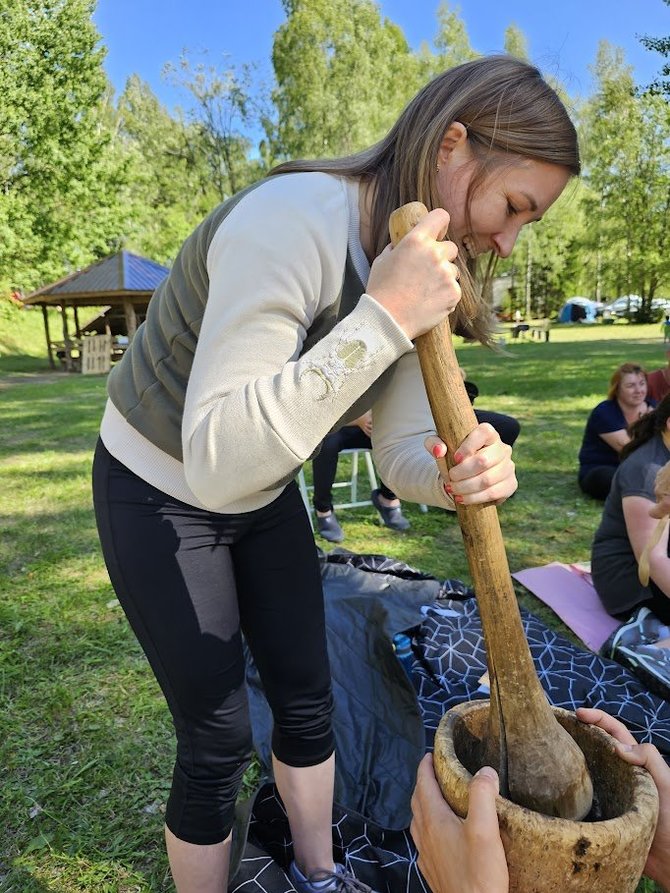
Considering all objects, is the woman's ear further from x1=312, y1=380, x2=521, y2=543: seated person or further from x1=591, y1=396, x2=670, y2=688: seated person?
x1=312, y1=380, x2=521, y2=543: seated person

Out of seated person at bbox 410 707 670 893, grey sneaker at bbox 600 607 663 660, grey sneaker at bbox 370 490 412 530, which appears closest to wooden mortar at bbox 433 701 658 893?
seated person at bbox 410 707 670 893

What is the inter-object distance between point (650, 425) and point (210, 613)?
8.41 feet

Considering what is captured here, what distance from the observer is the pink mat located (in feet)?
11.2

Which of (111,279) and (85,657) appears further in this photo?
(111,279)

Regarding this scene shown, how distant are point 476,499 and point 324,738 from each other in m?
0.91

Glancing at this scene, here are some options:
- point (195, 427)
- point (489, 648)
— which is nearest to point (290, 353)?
point (195, 427)

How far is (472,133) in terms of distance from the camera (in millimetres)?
1223

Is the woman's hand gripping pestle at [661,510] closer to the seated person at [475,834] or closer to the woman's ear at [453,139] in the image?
the seated person at [475,834]

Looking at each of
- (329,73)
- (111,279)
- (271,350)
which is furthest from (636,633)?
(329,73)

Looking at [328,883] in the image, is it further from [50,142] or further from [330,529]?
[50,142]

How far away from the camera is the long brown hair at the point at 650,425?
3.11m

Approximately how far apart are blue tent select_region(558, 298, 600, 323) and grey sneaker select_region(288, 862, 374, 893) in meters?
39.1

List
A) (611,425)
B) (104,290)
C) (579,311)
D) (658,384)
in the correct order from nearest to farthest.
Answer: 1. (611,425)
2. (658,384)
3. (104,290)
4. (579,311)

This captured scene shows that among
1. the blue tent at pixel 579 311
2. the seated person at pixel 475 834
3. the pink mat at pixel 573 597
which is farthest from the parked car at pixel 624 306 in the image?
the seated person at pixel 475 834
